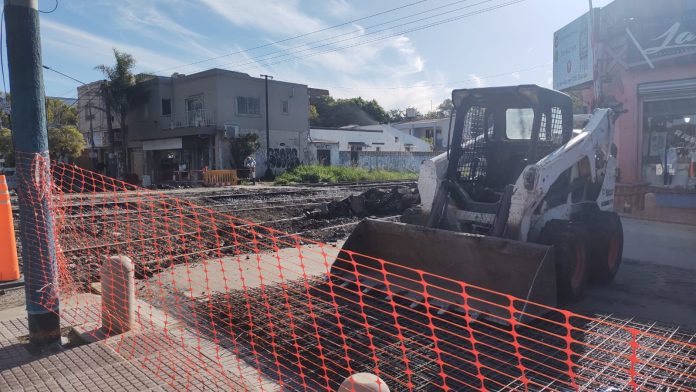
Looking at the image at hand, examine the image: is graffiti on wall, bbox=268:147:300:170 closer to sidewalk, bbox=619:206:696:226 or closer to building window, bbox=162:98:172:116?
building window, bbox=162:98:172:116

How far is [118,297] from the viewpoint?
5238 mm

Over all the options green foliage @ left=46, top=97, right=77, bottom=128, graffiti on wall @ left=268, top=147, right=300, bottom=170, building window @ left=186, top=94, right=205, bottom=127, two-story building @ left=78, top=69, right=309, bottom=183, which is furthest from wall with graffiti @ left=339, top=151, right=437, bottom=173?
green foliage @ left=46, top=97, right=77, bottom=128

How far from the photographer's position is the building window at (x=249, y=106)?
36.0 m

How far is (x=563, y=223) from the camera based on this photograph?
20.5 ft

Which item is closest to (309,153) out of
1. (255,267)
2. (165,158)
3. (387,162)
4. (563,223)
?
(387,162)

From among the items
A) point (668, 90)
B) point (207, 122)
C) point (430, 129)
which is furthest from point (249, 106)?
point (430, 129)

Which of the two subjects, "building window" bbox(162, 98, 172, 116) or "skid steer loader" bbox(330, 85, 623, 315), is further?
"building window" bbox(162, 98, 172, 116)

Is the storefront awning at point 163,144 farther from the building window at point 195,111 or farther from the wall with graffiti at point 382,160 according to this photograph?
the wall with graffiti at point 382,160

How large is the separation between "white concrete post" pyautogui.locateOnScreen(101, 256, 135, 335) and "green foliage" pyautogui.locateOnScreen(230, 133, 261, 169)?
29020 millimetres

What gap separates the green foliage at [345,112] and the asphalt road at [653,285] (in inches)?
2462

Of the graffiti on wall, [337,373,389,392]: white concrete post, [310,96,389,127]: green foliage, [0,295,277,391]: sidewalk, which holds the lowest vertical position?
[0,295,277,391]: sidewalk

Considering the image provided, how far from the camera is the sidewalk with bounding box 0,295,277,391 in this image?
13.6 feet

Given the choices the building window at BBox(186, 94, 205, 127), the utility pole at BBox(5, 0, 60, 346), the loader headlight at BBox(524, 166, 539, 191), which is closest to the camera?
the utility pole at BBox(5, 0, 60, 346)

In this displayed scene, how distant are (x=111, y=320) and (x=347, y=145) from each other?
151ft
